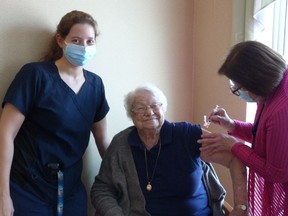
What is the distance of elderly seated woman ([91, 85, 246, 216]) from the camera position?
1596 millimetres

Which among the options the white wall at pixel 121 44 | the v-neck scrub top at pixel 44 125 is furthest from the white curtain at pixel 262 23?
the v-neck scrub top at pixel 44 125

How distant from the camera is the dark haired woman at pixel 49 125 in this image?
1.44 metres

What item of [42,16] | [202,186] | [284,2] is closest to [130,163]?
[202,186]

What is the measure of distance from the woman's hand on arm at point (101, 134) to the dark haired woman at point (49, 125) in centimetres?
14

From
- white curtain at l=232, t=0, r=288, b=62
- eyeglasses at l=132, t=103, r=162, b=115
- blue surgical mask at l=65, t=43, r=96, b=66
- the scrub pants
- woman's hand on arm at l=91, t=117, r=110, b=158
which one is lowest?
the scrub pants

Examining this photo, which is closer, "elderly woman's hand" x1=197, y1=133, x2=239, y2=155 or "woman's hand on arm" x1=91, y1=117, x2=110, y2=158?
"elderly woman's hand" x1=197, y1=133, x2=239, y2=155

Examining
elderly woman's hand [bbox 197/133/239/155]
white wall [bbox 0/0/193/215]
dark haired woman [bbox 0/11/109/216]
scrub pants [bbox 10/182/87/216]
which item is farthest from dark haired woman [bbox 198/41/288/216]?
scrub pants [bbox 10/182/87/216]

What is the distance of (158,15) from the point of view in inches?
84.5

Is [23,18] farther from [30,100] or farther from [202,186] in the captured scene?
[202,186]

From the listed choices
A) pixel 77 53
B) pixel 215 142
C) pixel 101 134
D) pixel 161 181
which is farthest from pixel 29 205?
pixel 215 142

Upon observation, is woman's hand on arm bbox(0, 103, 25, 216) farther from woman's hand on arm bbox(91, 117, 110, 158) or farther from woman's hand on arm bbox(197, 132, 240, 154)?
woman's hand on arm bbox(197, 132, 240, 154)

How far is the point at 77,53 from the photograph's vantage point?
1568 mm

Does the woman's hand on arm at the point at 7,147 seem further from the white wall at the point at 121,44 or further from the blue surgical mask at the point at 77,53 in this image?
the blue surgical mask at the point at 77,53

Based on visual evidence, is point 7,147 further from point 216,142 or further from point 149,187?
point 216,142
